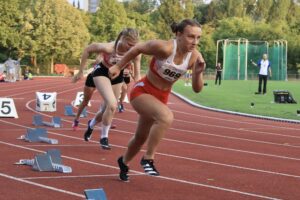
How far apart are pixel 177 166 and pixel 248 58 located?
51.2 meters

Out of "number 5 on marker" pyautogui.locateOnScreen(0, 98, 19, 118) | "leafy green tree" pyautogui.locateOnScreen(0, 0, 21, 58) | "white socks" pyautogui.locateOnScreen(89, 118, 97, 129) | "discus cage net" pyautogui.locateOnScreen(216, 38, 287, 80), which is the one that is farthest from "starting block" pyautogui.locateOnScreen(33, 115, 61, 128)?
"leafy green tree" pyautogui.locateOnScreen(0, 0, 21, 58)

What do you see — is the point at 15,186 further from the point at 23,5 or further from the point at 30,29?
the point at 23,5

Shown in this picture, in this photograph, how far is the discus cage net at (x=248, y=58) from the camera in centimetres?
5606

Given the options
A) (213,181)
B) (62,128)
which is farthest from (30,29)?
(213,181)

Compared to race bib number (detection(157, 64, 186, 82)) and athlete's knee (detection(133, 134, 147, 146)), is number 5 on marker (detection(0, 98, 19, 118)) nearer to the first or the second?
athlete's knee (detection(133, 134, 147, 146))

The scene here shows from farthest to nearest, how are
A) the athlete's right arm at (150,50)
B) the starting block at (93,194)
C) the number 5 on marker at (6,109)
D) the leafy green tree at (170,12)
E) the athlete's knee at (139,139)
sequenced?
1. the leafy green tree at (170,12)
2. the number 5 on marker at (6,109)
3. the athlete's knee at (139,139)
4. the athlete's right arm at (150,50)
5. the starting block at (93,194)

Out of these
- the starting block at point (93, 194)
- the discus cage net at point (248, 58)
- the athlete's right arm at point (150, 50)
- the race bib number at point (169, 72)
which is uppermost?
the athlete's right arm at point (150, 50)

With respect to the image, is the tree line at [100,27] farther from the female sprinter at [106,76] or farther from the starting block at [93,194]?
the starting block at [93,194]

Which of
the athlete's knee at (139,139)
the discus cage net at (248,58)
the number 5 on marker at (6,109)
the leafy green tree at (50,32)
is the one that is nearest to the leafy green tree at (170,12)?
the leafy green tree at (50,32)

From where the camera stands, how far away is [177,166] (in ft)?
27.3

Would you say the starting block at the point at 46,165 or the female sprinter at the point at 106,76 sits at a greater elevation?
the female sprinter at the point at 106,76

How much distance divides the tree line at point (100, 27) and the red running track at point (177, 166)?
54.5 metres

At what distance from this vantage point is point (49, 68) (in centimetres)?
7356

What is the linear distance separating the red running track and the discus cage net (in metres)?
42.6
